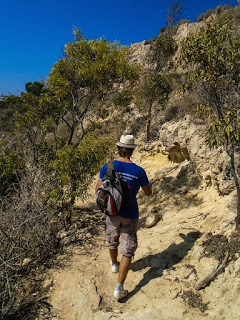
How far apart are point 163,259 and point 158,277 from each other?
43cm

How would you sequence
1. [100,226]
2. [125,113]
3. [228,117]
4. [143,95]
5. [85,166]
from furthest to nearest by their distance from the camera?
1. [125,113]
2. [143,95]
3. [100,226]
4. [85,166]
5. [228,117]

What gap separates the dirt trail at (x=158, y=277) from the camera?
2.73 metres

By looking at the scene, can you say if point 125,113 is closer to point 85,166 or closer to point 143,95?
point 143,95

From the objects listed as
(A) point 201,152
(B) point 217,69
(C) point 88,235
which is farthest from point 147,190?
(A) point 201,152

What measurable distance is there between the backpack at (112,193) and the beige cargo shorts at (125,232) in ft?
0.69

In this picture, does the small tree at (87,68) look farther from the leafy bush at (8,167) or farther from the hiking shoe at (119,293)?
the hiking shoe at (119,293)

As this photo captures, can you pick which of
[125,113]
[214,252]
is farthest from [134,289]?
[125,113]

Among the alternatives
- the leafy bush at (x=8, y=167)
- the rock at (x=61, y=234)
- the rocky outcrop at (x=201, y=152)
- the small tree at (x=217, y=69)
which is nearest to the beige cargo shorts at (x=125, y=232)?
the small tree at (x=217, y=69)

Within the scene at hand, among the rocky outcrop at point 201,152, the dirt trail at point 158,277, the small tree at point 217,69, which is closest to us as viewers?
the dirt trail at point 158,277

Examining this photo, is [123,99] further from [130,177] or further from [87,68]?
[130,177]

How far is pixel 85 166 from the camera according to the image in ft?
16.8

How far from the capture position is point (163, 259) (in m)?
3.66

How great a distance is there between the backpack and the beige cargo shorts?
21 centimetres

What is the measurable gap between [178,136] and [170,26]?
27633mm
